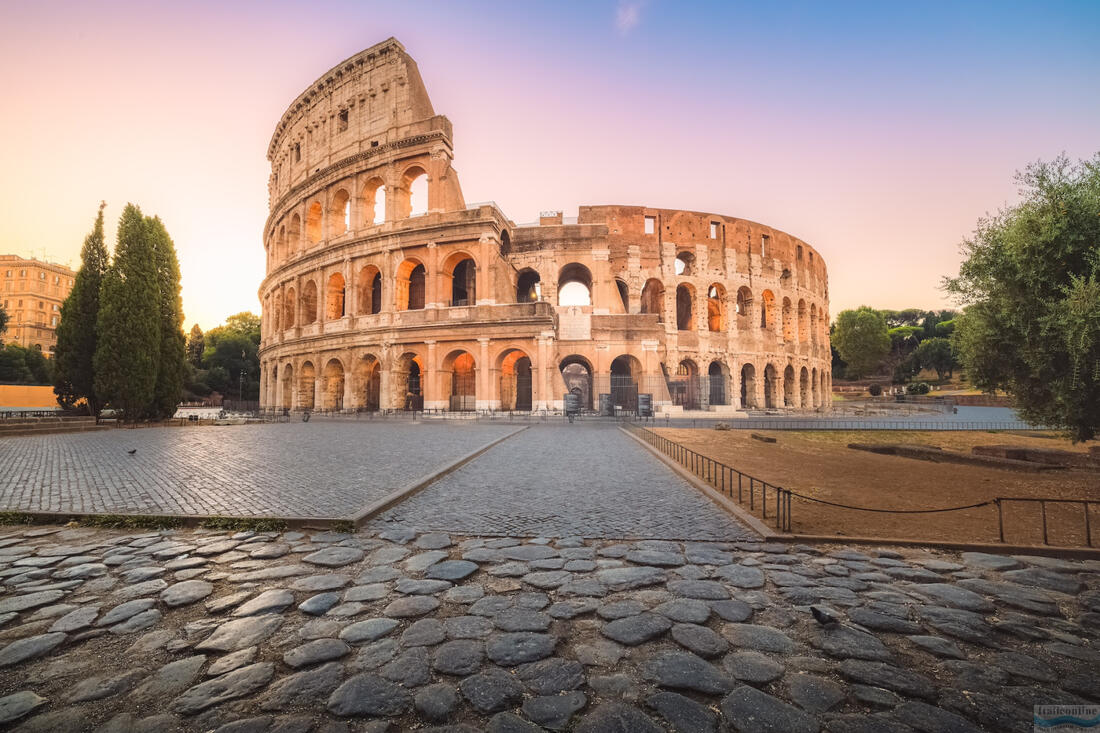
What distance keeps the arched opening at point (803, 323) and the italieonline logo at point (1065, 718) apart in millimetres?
38439

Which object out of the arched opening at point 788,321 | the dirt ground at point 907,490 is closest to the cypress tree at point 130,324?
the dirt ground at point 907,490

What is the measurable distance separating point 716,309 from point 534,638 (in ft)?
111

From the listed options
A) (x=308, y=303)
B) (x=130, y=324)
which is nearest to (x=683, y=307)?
(x=308, y=303)

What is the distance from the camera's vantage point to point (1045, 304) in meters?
7.23

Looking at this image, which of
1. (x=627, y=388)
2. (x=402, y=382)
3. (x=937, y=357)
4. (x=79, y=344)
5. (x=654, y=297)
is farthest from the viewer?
(x=937, y=357)

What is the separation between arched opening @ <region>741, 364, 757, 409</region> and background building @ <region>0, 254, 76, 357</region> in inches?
3088

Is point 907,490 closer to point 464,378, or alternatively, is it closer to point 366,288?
point 464,378

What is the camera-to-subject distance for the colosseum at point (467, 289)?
24469mm

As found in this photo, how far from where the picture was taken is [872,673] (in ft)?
7.11

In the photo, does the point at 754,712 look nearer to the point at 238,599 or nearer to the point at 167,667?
the point at 167,667

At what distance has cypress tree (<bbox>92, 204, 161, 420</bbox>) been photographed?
17719mm

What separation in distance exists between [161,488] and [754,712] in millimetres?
7542

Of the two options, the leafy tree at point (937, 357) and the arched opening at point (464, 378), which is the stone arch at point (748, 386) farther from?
the leafy tree at point (937, 357)

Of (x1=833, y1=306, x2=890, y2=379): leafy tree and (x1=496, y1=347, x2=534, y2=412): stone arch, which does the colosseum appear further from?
(x1=833, y1=306, x2=890, y2=379): leafy tree
